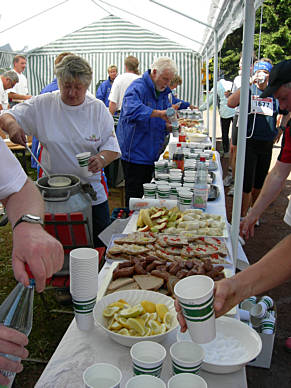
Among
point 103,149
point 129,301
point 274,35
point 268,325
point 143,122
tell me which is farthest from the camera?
point 274,35

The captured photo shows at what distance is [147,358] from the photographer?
1.07 m

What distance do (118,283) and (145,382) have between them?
0.70m

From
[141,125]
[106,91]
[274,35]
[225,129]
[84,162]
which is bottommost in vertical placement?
[225,129]

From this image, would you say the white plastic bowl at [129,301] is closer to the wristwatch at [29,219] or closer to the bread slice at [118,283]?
the bread slice at [118,283]

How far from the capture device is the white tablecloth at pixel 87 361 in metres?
1.17

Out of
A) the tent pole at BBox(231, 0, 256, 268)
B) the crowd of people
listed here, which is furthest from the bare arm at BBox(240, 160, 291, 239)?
the tent pole at BBox(231, 0, 256, 268)

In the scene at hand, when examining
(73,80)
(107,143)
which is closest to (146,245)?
(107,143)

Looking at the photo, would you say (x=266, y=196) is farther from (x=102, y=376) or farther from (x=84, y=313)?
(x=102, y=376)

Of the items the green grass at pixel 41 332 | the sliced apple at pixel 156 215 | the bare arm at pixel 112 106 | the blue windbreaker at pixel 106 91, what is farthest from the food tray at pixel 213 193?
the blue windbreaker at pixel 106 91

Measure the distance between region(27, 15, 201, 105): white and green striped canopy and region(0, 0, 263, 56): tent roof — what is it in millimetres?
249

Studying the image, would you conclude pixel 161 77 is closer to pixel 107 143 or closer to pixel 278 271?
pixel 107 143

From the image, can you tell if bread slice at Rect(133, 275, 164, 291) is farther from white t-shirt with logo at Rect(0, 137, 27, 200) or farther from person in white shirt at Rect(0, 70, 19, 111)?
person in white shirt at Rect(0, 70, 19, 111)

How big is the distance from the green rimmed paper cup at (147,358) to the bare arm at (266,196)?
5.78ft

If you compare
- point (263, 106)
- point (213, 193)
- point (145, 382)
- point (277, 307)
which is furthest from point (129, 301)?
point (263, 106)
